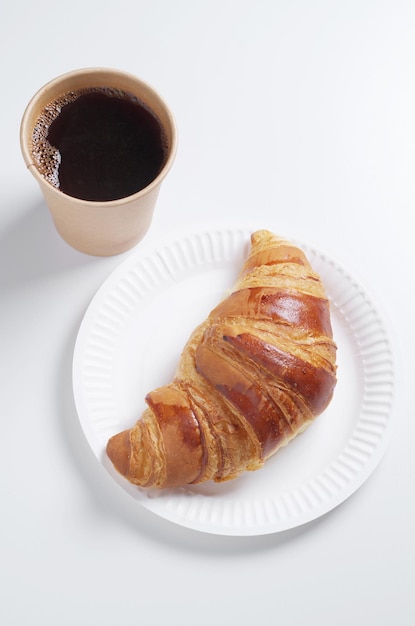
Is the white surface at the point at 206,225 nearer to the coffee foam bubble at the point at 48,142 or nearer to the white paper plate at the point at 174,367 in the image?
the white paper plate at the point at 174,367

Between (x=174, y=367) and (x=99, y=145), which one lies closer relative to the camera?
(x=99, y=145)

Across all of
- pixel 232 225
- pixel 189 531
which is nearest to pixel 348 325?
pixel 232 225

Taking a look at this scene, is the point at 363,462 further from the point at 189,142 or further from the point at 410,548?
the point at 189,142

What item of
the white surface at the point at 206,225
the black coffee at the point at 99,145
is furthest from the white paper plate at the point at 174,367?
the black coffee at the point at 99,145

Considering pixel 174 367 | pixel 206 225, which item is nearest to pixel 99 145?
pixel 206 225

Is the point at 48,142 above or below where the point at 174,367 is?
above

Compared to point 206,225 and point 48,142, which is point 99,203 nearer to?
point 48,142
